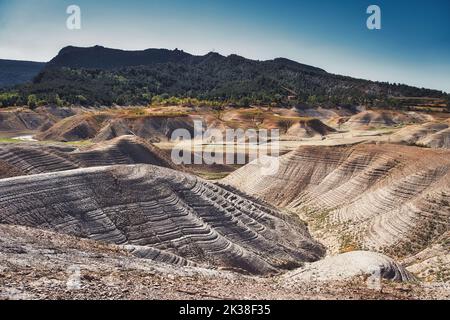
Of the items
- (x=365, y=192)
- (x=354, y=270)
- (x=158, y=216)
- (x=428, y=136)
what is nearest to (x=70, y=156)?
(x=158, y=216)

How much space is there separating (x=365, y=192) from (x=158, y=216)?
66.2ft

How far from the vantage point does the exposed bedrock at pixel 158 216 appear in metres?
25.3

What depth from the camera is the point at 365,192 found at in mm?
40531

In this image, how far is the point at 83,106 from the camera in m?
128

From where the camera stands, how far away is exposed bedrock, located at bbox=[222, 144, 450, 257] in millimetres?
31953

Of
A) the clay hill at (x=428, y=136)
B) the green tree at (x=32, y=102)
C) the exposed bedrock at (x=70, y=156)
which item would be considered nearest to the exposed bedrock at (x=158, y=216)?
the exposed bedrock at (x=70, y=156)

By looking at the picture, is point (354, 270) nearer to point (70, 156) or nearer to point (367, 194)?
point (367, 194)

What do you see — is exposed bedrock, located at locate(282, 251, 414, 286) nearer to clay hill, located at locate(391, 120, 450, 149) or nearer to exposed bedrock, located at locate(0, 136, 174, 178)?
exposed bedrock, located at locate(0, 136, 174, 178)

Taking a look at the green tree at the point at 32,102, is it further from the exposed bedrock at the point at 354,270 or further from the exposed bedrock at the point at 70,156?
the exposed bedrock at the point at 354,270

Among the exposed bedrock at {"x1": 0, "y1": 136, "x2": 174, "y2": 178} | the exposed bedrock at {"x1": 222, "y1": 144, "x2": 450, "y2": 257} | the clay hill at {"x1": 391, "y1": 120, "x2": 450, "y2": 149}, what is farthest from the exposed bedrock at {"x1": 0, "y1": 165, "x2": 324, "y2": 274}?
the clay hill at {"x1": 391, "y1": 120, "x2": 450, "y2": 149}

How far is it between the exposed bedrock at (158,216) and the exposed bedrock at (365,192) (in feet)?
13.5

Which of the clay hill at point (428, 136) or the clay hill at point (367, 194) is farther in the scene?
the clay hill at point (428, 136)
